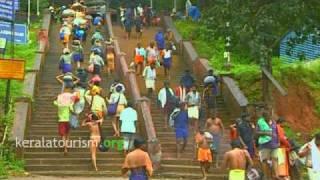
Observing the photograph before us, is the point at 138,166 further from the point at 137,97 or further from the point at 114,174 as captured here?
the point at 137,97

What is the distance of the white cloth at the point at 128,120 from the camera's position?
18.4 meters

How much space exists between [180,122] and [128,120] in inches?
51.1

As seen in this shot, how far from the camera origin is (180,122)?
18.8 metres

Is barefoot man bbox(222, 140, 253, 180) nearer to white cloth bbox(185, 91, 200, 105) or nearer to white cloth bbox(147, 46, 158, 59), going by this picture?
white cloth bbox(185, 91, 200, 105)

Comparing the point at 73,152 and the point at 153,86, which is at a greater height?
the point at 153,86

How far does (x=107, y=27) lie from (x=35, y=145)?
1663cm

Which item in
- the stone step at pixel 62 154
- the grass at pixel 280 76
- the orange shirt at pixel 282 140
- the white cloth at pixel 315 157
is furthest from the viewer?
the grass at pixel 280 76

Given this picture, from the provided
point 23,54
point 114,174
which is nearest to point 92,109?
point 114,174

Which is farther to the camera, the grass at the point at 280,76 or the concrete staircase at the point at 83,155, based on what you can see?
the grass at the point at 280,76

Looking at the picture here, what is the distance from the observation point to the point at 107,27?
35.2 meters

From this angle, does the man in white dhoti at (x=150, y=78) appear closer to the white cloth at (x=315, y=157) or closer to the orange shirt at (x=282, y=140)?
the orange shirt at (x=282, y=140)

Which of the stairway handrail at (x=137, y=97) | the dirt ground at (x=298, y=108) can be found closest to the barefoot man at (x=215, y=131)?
the stairway handrail at (x=137, y=97)

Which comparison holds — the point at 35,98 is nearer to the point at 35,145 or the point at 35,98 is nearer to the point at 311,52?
the point at 35,145

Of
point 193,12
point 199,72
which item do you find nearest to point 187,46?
point 199,72
